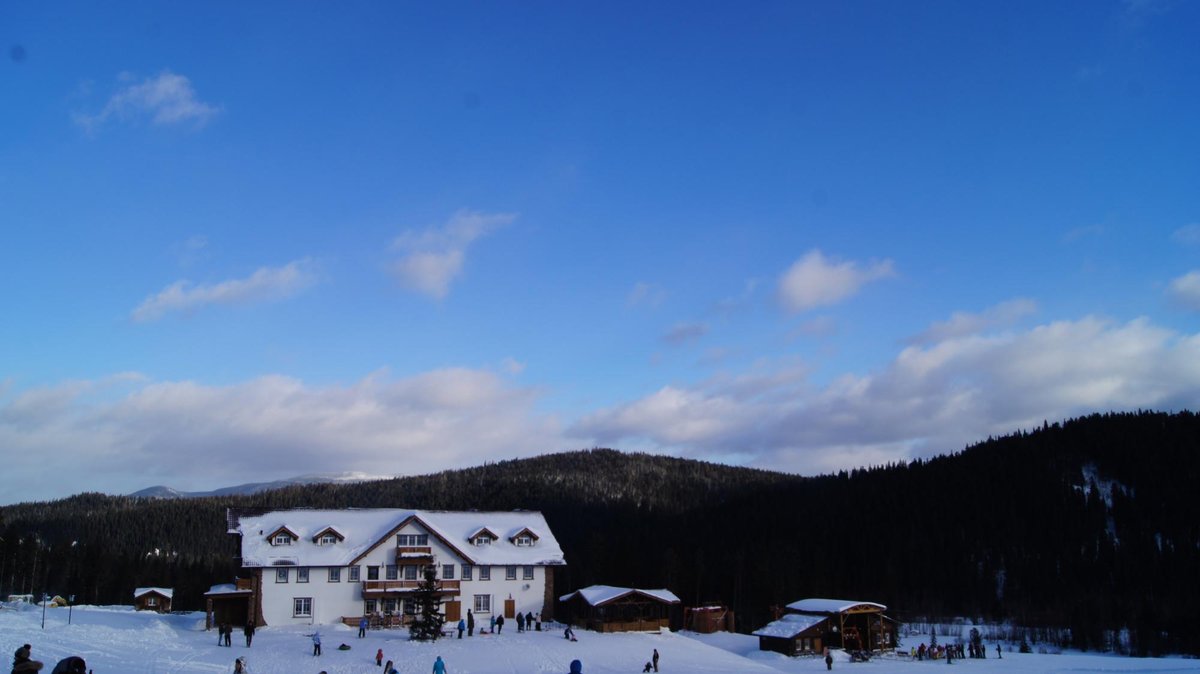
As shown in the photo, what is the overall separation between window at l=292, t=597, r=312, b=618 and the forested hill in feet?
94.6

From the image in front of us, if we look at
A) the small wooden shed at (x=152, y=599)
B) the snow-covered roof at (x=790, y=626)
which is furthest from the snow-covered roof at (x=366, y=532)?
the small wooden shed at (x=152, y=599)

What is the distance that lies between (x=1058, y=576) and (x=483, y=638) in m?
107

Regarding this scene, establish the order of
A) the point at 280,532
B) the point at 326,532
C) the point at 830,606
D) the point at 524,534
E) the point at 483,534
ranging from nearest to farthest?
1. the point at 280,532
2. the point at 326,532
3. the point at 830,606
4. the point at 483,534
5. the point at 524,534

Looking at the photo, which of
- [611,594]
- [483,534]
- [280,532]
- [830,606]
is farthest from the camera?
[483,534]

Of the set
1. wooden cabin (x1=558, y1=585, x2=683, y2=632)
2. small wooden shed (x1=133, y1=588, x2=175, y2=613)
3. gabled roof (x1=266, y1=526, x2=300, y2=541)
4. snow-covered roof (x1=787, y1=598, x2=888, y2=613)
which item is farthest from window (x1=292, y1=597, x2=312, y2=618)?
small wooden shed (x1=133, y1=588, x2=175, y2=613)

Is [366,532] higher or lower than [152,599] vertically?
higher

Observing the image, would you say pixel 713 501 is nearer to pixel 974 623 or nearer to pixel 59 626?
pixel 974 623

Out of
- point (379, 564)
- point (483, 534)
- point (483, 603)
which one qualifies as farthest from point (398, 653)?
point (483, 534)

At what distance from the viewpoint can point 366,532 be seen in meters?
65.9

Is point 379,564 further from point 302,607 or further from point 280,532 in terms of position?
point 280,532

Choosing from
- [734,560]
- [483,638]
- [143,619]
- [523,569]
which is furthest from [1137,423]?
[143,619]

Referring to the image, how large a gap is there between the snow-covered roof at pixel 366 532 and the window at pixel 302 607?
8.02ft

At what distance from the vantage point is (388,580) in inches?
2488

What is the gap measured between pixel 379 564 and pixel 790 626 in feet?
99.8
